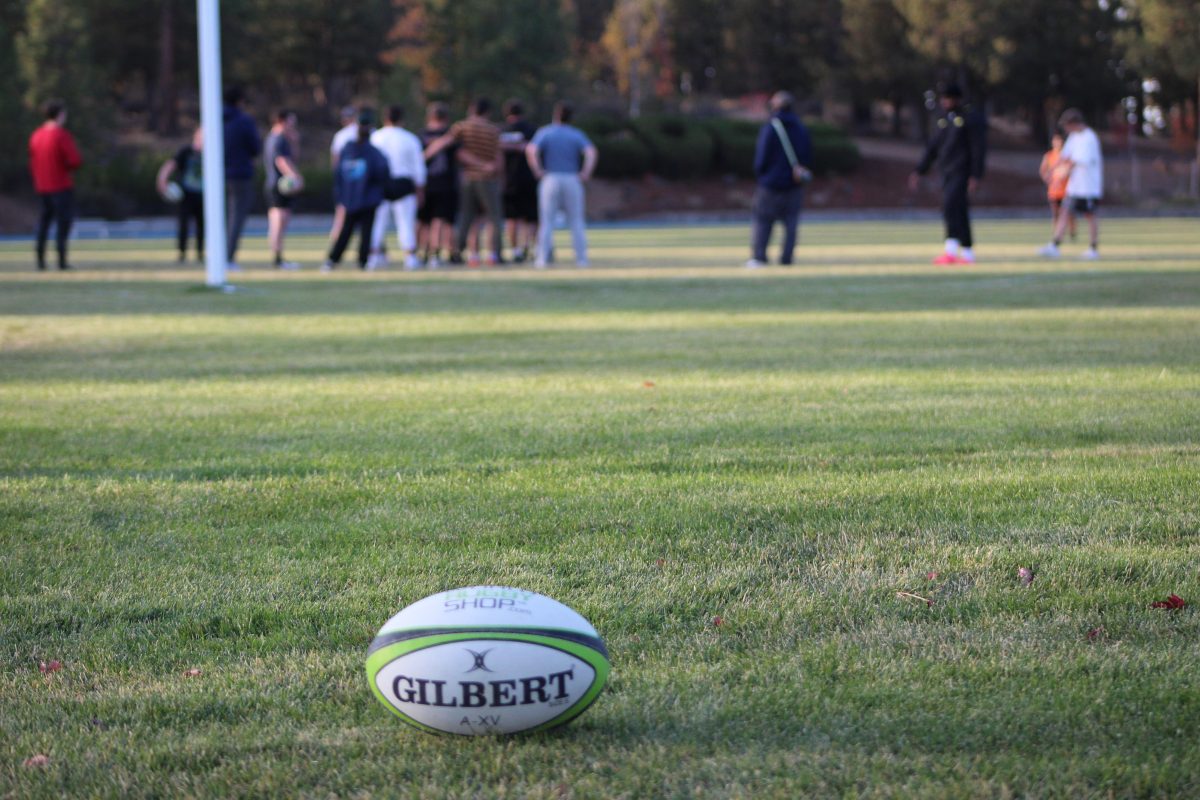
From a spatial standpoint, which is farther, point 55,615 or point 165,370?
point 165,370

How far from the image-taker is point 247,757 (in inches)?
112

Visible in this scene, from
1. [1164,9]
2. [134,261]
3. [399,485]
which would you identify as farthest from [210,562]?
[1164,9]

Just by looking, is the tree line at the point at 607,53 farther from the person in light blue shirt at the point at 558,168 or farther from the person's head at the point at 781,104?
the person's head at the point at 781,104

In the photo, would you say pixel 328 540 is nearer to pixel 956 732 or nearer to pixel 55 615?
pixel 55 615

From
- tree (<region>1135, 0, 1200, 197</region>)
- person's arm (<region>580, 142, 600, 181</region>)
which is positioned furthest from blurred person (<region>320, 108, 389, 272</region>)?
tree (<region>1135, 0, 1200, 197</region>)

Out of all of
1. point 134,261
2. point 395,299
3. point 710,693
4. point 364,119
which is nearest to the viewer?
point 710,693

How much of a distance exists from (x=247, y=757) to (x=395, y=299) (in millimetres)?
12005

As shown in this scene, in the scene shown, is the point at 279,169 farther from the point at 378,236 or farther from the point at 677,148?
the point at 677,148

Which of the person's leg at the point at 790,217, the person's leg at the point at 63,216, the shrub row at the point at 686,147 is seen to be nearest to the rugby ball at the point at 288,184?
the person's leg at the point at 63,216

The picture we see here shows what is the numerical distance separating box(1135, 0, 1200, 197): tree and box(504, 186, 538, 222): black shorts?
2053 inches

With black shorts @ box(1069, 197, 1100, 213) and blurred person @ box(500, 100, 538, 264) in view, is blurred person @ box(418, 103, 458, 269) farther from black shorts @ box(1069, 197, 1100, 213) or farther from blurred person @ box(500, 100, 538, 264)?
black shorts @ box(1069, 197, 1100, 213)

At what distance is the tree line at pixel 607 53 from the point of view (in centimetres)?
5944

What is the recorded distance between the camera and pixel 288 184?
1892cm

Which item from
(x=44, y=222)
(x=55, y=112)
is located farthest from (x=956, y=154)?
(x=44, y=222)
